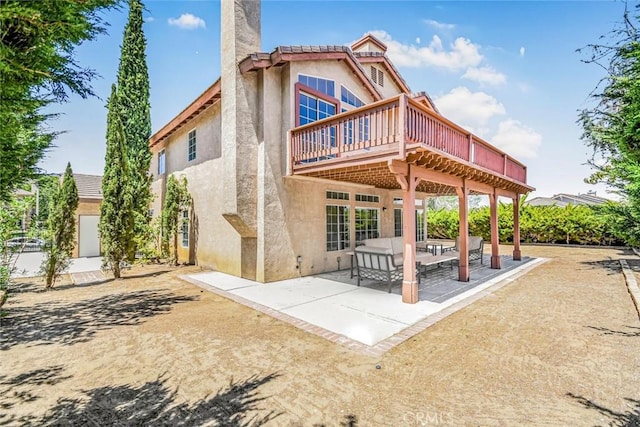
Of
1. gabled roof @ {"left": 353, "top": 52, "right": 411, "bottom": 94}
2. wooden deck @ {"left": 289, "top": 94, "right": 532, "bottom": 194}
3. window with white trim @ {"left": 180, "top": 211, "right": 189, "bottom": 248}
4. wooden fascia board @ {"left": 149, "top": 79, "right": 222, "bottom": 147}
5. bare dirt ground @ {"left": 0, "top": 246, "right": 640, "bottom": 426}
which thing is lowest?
bare dirt ground @ {"left": 0, "top": 246, "right": 640, "bottom": 426}

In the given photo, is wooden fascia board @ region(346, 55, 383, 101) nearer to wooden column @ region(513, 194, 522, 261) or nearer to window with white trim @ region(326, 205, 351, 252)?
window with white trim @ region(326, 205, 351, 252)

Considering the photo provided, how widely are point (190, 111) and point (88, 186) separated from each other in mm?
11545

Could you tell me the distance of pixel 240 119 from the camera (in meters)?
8.42

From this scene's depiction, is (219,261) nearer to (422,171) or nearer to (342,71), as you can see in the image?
(422,171)

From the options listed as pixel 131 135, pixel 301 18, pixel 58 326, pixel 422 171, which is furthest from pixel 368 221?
pixel 131 135

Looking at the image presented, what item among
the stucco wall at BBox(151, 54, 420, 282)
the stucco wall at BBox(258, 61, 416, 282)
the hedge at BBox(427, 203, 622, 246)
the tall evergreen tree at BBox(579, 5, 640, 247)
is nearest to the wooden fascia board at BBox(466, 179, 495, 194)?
the tall evergreen tree at BBox(579, 5, 640, 247)

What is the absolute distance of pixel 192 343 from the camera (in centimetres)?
463

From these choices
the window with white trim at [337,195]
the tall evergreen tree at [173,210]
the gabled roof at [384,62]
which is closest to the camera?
A: the window with white trim at [337,195]

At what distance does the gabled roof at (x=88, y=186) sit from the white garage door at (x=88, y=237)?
1229mm

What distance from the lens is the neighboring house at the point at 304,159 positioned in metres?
6.57

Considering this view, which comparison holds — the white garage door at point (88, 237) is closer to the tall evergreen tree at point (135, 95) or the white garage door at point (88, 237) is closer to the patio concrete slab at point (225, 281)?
the tall evergreen tree at point (135, 95)

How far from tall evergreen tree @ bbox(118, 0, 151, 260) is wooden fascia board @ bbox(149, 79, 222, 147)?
38.7 inches

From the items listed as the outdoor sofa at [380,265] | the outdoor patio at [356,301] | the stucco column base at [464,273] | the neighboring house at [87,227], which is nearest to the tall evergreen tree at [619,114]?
the outdoor patio at [356,301]

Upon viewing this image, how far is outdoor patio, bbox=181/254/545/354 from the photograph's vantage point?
4980 mm
